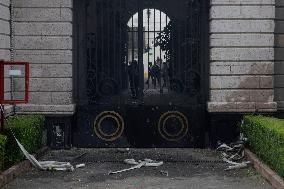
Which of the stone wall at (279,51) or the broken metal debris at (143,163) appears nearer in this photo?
the broken metal debris at (143,163)

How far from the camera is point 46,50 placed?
14.6 m

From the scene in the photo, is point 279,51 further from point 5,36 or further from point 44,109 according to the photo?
point 5,36

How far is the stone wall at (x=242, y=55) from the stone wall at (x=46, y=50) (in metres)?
4.02

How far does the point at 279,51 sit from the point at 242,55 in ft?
3.87

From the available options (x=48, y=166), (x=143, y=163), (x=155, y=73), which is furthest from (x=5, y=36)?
(x=143, y=163)

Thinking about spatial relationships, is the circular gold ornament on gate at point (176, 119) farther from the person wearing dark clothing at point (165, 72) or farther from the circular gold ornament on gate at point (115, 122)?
the circular gold ornament on gate at point (115, 122)

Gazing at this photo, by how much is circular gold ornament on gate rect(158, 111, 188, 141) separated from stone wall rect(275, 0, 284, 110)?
275 centimetres

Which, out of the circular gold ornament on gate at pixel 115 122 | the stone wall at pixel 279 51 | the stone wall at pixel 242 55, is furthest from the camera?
the circular gold ornament on gate at pixel 115 122

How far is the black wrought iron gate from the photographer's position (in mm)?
15156

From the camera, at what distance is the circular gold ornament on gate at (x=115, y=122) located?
49.6ft

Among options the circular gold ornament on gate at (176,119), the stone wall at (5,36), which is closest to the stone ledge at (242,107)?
the circular gold ornament on gate at (176,119)

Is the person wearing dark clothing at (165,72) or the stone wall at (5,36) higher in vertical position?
the stone wall at (5,36)

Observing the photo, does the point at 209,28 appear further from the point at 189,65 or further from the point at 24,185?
the point at 24,185

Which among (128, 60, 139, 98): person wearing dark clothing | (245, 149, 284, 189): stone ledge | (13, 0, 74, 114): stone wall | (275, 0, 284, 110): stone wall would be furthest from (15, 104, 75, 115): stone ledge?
(275, 0, 284, 110): stone wall
